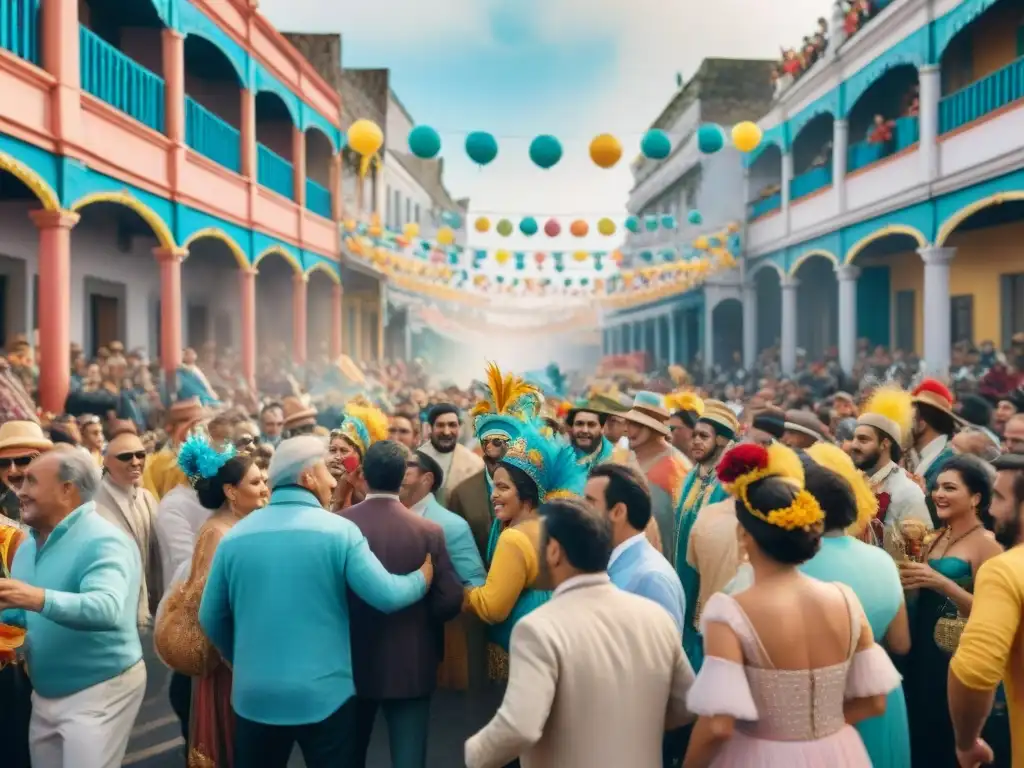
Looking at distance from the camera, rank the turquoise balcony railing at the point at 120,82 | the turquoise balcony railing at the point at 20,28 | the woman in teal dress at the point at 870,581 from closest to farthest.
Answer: the woman in teal dress at the point at 870,581 → the turquoise balcony railing at the point at 20,28 → the turquoise balcony railing at the point at 120,82

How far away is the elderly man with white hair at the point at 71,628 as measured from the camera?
346cm

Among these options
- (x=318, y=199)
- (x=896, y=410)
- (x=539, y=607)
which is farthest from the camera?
(x=318, y=199)

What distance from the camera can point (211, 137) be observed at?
16531 mm

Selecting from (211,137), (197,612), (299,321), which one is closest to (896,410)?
(197,612)

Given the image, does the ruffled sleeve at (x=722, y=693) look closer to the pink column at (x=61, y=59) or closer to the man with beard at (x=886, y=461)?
the man with beard at (x=886, y=461)

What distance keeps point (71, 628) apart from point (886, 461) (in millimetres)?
4262

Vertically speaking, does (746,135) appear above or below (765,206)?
below

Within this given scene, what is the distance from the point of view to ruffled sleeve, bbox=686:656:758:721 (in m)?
2.52

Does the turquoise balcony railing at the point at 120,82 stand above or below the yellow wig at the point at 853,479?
above

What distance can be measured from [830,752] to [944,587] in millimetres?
1299

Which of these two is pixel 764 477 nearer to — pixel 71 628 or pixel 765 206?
pixel 71 628

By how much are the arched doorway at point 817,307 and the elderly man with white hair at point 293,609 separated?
2276cm

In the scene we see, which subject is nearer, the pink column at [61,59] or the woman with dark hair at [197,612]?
the woman with dark hair at [197,612]

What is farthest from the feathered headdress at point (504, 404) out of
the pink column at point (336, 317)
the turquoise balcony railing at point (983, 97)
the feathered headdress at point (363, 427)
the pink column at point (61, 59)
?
the pink column at point (336, 317)
